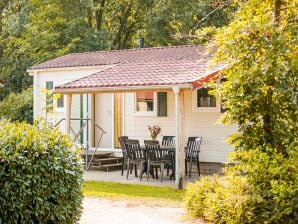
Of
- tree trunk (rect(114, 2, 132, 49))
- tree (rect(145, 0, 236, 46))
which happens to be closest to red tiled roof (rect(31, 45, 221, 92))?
tree (rect(145, 0, 236, 46))

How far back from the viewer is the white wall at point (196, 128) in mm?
14633

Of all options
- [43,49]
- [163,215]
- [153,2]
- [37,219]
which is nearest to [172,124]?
[163,215]

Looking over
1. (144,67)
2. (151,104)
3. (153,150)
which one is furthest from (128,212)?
(151,104)

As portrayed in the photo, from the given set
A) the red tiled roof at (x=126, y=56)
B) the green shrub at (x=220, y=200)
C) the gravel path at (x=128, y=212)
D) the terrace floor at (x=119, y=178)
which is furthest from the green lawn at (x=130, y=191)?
the red tiled roof at (x=126, y=56)

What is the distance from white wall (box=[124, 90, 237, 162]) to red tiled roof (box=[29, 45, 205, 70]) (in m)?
1.74

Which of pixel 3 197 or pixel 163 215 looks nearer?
pixel 3 197

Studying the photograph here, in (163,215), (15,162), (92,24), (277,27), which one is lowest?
(163,215)

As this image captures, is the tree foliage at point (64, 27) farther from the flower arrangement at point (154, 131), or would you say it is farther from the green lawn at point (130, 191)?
the green lawn at point (130, 191)

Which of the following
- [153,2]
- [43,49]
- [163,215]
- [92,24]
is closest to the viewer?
[163,215]

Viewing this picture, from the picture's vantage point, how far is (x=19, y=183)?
258 inches

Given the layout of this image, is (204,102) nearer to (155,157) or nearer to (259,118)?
(155,157)

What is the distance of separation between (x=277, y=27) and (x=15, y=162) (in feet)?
14.8

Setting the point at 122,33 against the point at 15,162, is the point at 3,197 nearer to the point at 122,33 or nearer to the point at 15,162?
the point at 15,162

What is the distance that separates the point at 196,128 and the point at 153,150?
2.32 m
